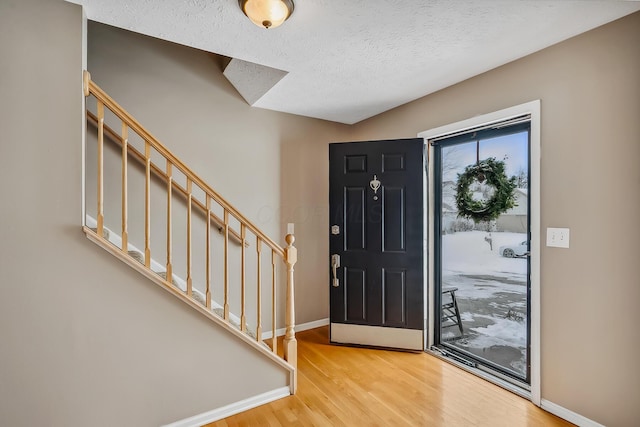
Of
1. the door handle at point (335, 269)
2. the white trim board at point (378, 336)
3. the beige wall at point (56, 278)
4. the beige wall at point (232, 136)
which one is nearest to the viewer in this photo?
the beige wall at point (56, 278)

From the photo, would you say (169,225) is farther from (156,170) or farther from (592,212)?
(592,212)

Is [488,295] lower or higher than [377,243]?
lower

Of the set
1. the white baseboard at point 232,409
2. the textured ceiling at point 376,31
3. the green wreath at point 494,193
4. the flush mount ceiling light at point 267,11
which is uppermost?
the textured ceiling at point 376,31

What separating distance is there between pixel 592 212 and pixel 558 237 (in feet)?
0.77

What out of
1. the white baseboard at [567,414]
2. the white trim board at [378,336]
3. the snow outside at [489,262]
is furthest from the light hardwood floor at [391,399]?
the snow outside at [489,262]

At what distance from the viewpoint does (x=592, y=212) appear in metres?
1.76

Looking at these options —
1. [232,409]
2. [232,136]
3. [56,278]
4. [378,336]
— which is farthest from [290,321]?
[232,136]

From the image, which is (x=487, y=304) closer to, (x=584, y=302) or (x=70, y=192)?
(x=584, y=302)

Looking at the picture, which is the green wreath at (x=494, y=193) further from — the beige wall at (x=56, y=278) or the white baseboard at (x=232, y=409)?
the beige wall at (x=56, y=278)

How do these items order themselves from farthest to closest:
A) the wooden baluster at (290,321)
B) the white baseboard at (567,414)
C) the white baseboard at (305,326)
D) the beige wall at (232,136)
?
the white baseboard at (305,326), the beige wall at (232,136), the wooden baluster at (290,321), the white baseboard at (567,414)

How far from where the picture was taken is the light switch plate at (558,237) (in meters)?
1.87

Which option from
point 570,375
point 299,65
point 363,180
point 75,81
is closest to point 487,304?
point 570,375

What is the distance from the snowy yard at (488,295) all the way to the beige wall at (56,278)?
8.08 ft

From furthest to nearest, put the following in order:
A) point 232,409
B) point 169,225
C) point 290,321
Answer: point 290,321 → point 232,409 → point 169,225
